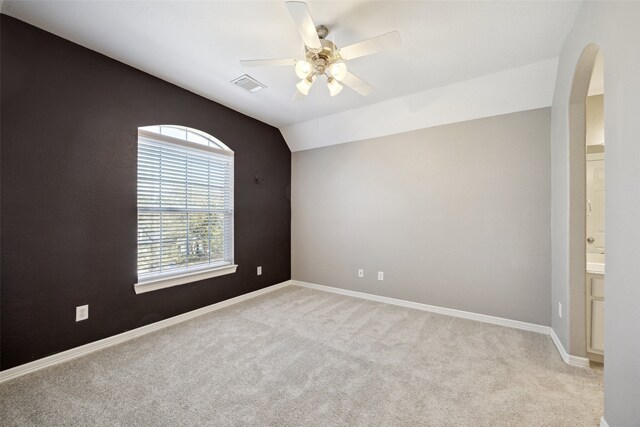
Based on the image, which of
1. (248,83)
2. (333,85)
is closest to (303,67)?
(333,85)

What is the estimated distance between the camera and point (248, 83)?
2789 mm

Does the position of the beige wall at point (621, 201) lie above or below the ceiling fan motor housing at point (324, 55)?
below

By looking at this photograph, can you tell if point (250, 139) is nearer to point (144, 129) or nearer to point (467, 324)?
point (144, 129)

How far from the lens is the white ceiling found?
179 centimetres

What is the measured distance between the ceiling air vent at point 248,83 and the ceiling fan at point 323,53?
2.65 feet

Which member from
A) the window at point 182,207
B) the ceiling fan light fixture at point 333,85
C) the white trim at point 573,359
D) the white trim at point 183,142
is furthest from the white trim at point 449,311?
the ceiling fan light fixture at point 333,85

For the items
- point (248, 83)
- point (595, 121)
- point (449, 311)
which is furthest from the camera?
point (449, 311)

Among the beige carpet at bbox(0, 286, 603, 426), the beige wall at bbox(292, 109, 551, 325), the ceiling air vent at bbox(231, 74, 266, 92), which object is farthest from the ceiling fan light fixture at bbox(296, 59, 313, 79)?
the beige carpet at bbox(0, 286, 603, 426)

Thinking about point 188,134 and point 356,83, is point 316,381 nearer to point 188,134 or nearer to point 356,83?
point 356,83

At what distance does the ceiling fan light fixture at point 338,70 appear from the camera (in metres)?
1.90

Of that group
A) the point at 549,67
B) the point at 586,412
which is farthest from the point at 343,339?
the point at 549,67

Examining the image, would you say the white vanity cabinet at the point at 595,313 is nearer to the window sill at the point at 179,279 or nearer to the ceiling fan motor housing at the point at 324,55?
the ceiling fan motor housing at the point at 324,55

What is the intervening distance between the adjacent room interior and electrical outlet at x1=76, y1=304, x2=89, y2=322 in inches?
0.6

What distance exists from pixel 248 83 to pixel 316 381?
2909 millimetres
